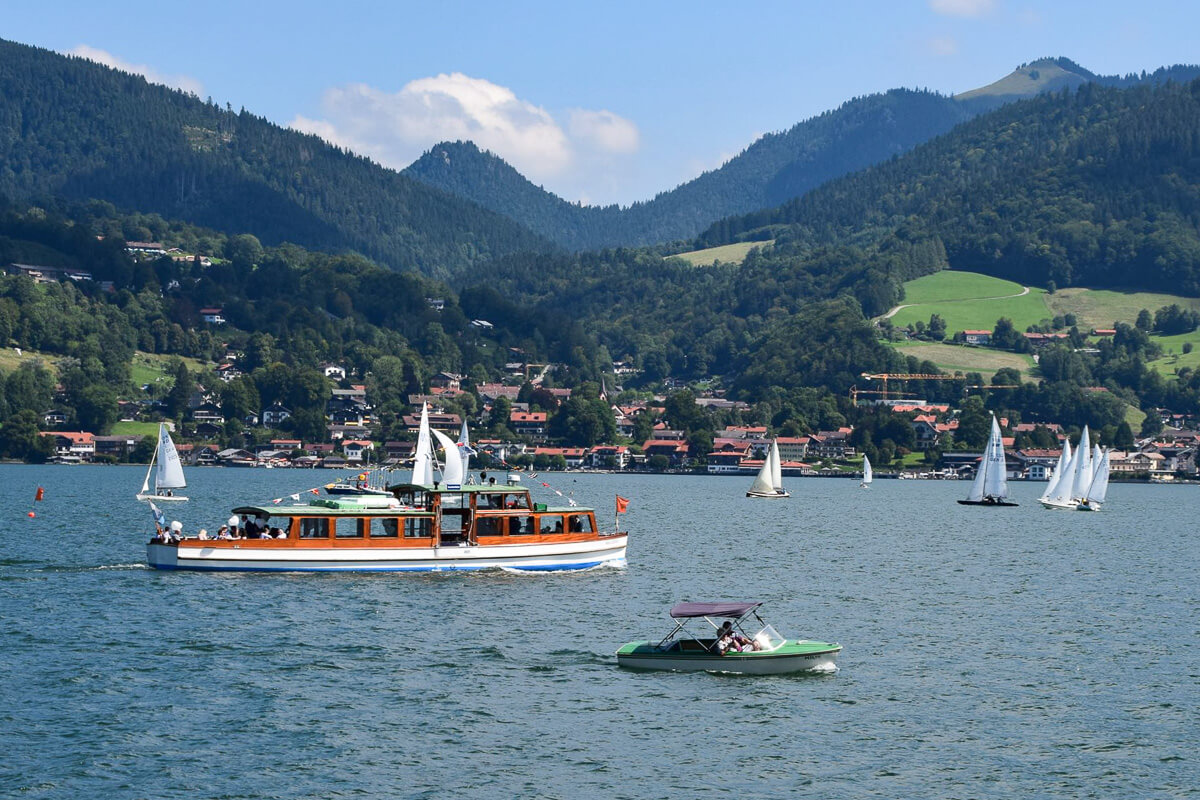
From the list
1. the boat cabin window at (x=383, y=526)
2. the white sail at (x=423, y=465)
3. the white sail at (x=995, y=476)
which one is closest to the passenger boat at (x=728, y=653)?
the boat cabin window at (x=383, y=526)

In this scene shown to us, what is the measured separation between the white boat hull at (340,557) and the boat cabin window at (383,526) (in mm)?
1068

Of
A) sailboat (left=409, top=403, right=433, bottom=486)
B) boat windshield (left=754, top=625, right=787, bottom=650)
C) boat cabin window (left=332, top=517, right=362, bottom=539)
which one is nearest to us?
boat windshield (left=754, top=625, right=787, bottom=650)

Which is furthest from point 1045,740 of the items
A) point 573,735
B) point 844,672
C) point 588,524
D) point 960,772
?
point 588,524

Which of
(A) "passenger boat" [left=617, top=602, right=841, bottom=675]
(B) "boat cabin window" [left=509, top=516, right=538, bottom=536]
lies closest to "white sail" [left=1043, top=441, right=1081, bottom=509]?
(B) "boat cabin window" [left=509, top=516, right=538, bottom=536]

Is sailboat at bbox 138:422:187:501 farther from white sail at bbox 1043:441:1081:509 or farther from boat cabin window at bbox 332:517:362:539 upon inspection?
white sail at bbox 1043:441:1081:509

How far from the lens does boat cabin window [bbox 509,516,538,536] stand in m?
77.0

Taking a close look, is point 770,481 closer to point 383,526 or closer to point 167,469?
point 167,469

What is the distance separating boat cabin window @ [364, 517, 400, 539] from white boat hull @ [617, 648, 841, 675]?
25.6 metres

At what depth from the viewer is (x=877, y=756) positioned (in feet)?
135

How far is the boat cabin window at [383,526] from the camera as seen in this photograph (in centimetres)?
7469

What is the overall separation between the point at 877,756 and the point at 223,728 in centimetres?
1778

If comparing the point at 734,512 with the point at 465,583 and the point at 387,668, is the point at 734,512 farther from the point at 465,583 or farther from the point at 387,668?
the point at 387,668

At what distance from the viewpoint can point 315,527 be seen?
243 ft

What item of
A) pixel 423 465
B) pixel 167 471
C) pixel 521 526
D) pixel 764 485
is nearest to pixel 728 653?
pixel 521 526
